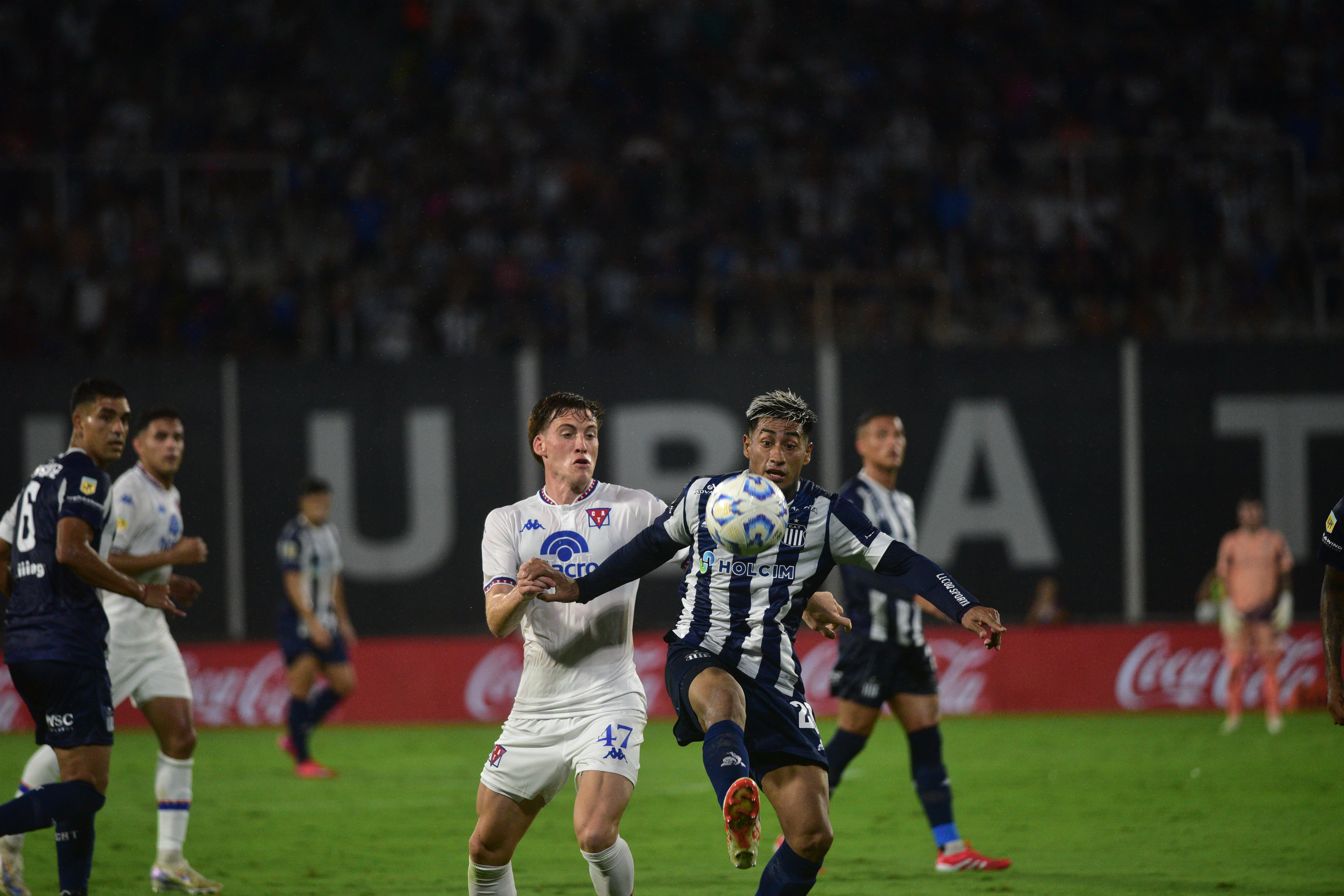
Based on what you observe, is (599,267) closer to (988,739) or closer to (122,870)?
(988,739)

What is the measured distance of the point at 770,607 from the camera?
18.4 ft

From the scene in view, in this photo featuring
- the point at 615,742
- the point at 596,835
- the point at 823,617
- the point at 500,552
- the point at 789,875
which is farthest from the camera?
the point at 823,617

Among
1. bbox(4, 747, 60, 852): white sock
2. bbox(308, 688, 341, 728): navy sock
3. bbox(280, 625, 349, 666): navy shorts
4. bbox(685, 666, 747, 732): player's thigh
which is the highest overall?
bbox(685, 666, 747, 732): player's thigh

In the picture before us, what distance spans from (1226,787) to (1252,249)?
10113 millimetres

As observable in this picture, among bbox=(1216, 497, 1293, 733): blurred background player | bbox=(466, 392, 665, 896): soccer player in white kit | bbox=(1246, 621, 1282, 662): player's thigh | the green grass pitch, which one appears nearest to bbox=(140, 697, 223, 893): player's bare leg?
the green grass pitch

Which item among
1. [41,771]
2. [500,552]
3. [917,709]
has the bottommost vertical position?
[41,771]

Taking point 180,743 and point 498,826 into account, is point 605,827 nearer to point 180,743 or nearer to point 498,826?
point 498,826

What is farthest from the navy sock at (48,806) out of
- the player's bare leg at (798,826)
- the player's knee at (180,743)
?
the player's bare leg at (798,826)

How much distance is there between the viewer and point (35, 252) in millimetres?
18500

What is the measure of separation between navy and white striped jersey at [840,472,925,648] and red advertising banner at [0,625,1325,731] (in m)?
6.78

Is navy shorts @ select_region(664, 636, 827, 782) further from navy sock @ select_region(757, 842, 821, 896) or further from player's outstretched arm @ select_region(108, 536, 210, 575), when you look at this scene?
player's outstretched arm @ select_region(108, 536, 210, 575)

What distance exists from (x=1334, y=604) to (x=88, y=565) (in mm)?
5242

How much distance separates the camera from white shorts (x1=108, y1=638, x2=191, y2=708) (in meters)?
7.61

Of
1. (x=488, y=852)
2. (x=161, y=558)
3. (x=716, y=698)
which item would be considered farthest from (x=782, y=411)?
(x=161, y=558)
